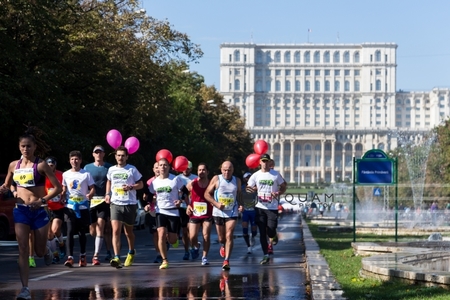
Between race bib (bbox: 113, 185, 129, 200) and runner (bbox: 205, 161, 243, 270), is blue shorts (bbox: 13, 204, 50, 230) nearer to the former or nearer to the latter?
race bib (bbox: 113, 185, 129, 200)

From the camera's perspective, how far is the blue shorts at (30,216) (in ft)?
38.8

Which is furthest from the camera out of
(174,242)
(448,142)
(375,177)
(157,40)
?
(448,142)

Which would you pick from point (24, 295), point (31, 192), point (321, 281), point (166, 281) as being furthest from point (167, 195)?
point (24, 295)

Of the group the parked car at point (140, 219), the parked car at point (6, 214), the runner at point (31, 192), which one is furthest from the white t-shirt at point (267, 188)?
the parked car at point (140, 219)

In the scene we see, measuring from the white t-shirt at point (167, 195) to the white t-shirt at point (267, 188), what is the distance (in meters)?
1.50

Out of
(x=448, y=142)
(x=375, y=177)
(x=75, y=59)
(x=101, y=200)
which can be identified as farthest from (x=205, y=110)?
(x=101, y=200)

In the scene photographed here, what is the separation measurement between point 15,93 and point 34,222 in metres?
19.0

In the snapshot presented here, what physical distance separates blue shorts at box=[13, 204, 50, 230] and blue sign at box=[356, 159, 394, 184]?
11.9 metres

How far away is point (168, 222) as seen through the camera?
16969mm

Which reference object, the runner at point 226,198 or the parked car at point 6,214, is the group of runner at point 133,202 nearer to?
the runner at point 226,198

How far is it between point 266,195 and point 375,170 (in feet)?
19.0

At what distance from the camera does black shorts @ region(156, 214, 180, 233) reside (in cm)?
1689

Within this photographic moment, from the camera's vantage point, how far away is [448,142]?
262ft

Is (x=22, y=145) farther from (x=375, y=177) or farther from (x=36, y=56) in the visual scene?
(x=36, y=56)
